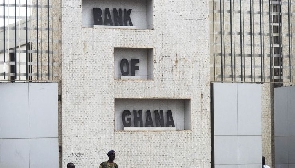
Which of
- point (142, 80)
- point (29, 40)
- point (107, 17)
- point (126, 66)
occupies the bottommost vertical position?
point (142, 80)

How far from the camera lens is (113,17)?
59.4 ft

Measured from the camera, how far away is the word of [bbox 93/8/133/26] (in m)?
18.0

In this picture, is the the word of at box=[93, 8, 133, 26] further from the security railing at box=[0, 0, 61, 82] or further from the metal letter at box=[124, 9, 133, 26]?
the security railing at box=[0, 0, 61, 82]

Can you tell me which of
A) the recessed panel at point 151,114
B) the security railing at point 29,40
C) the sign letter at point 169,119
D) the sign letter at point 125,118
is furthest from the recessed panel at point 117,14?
the sign letter at point 169,119

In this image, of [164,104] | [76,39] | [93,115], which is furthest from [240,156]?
[76,39]

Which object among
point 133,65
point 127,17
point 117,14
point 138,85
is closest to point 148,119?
point 138,85

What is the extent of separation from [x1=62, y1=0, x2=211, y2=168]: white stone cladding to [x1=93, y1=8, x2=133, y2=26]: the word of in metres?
0.54

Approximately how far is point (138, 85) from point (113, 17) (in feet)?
6.44

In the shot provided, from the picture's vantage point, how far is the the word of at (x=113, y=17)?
18.0 meters

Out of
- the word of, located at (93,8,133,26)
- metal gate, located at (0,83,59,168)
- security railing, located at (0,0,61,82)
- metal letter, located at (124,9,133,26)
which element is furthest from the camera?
metal letter, located at (124,9,133,26)

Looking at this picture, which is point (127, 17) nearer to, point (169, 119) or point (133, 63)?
point (133, 63)

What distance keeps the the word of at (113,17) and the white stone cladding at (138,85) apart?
0.54 m

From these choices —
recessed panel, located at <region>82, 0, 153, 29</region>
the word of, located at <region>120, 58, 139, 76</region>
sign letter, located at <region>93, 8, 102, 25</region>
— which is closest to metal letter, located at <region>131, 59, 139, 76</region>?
the word of, located at <region>120, 58, 139, 76</region>

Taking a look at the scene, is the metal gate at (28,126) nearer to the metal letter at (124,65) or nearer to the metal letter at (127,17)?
the metal letter at (124,65)
